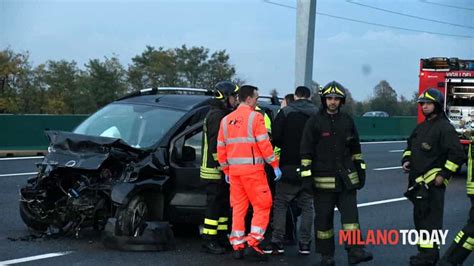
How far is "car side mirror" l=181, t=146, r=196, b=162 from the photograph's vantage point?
7.50 m

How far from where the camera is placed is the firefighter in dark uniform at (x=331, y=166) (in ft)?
20.6

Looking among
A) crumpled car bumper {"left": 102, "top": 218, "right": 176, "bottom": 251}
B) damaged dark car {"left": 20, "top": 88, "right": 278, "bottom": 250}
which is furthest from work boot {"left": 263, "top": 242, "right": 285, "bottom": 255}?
crumpled car bumper {"left": 102, "top": 218, "right": 176, "bottom": 251}

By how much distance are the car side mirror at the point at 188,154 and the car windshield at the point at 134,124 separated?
1.04 ft

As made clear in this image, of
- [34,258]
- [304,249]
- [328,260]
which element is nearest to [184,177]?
[304,249]

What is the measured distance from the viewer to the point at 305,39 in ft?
57.3

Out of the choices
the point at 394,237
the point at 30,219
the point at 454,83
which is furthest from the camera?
the point at 454,83

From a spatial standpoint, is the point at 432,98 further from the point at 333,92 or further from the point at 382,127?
the point at 382,127

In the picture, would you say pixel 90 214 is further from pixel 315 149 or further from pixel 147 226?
pixel 315 149

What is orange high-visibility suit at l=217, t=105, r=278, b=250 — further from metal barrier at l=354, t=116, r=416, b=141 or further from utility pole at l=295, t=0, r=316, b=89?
metal barrier at l=354, t=116, r=416, b=141

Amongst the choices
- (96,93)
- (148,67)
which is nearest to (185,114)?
(96,93)

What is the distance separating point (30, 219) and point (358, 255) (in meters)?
3.77

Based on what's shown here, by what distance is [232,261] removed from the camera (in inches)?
265

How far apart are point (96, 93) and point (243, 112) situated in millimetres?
44400

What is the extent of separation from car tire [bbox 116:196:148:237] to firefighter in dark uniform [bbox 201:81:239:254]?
696 millimetres
